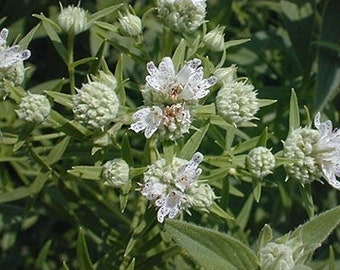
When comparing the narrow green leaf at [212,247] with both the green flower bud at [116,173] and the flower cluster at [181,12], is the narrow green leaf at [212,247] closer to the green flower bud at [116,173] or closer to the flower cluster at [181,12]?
the green flower bud at [116,173]

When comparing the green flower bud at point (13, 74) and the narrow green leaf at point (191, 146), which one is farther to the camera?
the green flower bud at point (13, 74)

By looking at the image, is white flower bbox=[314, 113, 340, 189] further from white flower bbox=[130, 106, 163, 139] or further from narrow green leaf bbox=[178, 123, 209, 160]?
white flower bbox=[130, 106, 163, 139]

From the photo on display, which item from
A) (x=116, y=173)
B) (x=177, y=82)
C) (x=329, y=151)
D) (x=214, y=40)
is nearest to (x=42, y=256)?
(x=116, y=173)

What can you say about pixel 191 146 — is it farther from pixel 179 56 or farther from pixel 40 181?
pixel 40 181

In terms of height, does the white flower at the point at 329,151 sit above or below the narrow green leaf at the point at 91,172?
below

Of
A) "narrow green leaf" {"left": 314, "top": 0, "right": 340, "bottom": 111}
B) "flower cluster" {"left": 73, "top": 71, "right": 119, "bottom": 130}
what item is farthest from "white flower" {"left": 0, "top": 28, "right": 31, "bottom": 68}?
"narrow green leaf" {"left": 314, "top": 0, "right": 340, "bottom": 111}

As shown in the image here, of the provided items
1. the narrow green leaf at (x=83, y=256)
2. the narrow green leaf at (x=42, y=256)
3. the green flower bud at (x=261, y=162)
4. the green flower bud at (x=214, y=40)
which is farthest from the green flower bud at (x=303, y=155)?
the narrow green leaf at (x=42, y=256)

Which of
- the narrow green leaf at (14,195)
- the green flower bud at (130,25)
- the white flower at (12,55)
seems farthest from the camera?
the narrow green leaf at (14,195)
